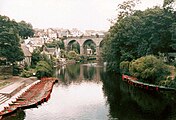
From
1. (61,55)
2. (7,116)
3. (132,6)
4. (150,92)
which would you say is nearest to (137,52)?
(132,6)

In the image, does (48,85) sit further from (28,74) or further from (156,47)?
(156,47)

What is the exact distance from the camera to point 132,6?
75.8m

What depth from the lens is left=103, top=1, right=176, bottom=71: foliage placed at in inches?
2397

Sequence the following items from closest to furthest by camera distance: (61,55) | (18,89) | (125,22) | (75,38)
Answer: (18,89) < (125,22) < (61,55) < (75,38)

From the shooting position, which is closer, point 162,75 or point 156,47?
point 162,75

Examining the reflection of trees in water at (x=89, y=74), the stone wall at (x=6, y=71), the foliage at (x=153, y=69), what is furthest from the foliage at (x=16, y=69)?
the foliage at (x=153, y=69)

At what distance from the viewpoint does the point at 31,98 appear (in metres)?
41.3

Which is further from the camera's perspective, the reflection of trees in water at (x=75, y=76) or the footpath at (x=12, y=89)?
the reflection of trees in water at (x=75, y=76)

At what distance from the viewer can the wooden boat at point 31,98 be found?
115ft

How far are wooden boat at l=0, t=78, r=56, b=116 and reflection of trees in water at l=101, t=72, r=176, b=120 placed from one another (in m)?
8.48

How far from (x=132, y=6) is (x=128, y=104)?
4106cm

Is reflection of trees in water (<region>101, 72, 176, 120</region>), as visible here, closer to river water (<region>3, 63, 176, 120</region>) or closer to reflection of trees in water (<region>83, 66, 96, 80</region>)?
river water (<region>3, 63, 176, 120</region>)

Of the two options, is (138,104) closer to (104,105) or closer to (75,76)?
(104,105)

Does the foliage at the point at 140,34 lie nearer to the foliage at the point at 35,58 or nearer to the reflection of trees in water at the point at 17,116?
the foliage at the point at 35,58
